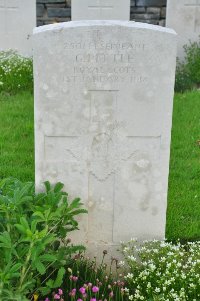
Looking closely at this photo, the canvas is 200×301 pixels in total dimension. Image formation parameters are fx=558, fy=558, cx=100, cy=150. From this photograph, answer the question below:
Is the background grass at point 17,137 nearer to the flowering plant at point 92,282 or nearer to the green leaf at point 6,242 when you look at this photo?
the flowering plant at point 92,282

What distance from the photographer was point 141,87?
337cm

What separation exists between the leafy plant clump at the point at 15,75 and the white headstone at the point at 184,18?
7.99ft

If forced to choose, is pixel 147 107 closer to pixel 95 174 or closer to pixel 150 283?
pixel 95 174

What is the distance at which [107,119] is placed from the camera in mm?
3422

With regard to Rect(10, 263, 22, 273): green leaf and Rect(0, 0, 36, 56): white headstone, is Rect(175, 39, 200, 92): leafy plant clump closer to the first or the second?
Rect(0, 0, 36, 56): white headstone

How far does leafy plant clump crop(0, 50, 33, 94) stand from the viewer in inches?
326

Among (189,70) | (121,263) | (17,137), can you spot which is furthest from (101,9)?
(121,263)

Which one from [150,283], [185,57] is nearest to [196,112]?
[185,57]

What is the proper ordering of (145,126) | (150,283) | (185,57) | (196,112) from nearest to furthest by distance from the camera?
(150,283), (145,126), (196,112), (185,57)

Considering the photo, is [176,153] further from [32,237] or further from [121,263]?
[32,237]

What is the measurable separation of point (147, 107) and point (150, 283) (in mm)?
1045

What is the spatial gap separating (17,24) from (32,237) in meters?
6.90

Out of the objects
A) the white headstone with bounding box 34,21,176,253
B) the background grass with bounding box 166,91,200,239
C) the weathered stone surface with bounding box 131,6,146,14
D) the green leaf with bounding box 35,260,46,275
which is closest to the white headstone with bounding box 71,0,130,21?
the weathered stone surface with bounding box 131,6,146,14

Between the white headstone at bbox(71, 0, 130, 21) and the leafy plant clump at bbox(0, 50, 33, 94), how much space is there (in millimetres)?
1184
